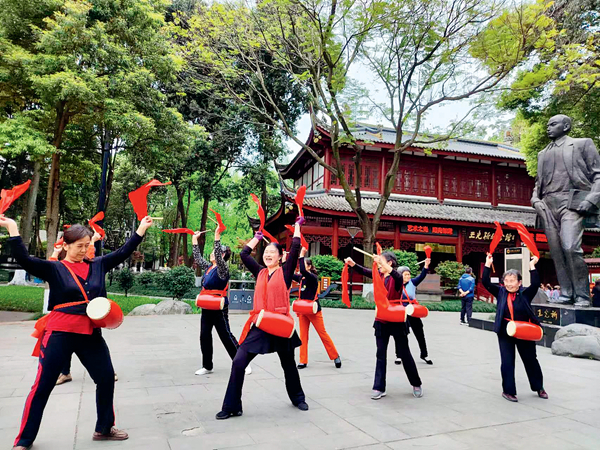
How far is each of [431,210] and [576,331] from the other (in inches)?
587

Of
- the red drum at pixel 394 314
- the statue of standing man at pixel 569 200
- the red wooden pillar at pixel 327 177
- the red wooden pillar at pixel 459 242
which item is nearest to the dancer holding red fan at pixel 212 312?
the red drum at pixel 394 314

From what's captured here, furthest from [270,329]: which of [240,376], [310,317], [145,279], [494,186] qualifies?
[494,186]

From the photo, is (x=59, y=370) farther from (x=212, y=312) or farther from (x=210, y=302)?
(x=212, y=312)

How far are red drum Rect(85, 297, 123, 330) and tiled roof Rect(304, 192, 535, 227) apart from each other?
15975 millimetres

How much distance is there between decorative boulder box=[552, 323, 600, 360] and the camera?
7.21m

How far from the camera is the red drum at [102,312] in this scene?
311 centimetres

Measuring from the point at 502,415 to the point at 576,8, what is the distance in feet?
59.5

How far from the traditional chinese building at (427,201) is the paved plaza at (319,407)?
13.3 m

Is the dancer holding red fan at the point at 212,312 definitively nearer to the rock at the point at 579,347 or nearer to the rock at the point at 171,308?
the rock at the point at 579,347

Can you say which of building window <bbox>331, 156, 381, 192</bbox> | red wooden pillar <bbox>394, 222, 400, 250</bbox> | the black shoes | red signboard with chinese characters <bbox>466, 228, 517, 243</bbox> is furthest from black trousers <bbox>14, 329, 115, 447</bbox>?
red signboard with chinese characters <bbox>466, 228, 517, 243</bbox>

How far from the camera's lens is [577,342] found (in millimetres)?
7363

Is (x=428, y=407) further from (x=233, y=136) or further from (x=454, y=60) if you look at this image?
(x=233, y=136)

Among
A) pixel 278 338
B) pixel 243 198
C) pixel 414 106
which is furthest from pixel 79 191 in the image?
pixel 278 338

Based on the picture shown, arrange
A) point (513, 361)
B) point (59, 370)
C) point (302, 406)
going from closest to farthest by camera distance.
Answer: point (59, 370) → point (302, 406) → point (513, 361)
